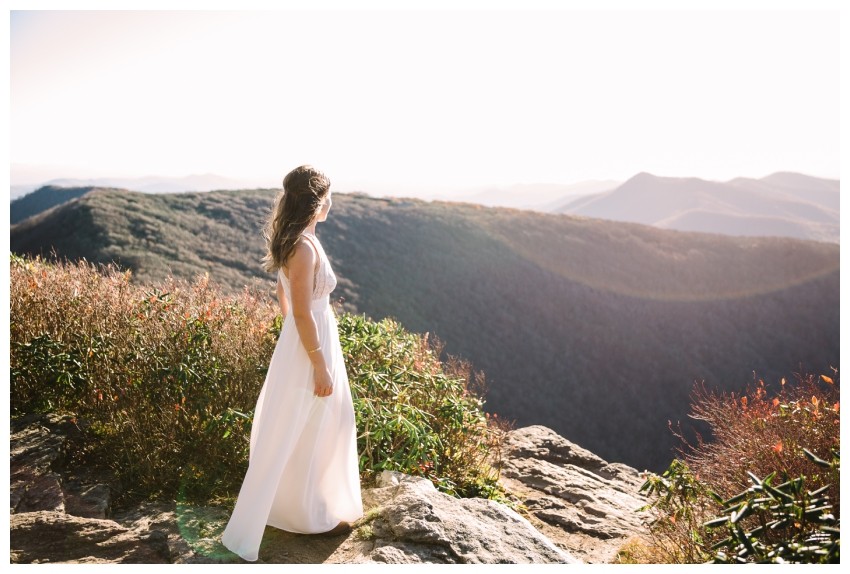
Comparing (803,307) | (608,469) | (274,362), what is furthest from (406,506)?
(803,307)

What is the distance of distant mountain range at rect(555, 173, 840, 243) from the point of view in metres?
132

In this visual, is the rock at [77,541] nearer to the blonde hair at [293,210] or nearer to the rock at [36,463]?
the rock at [36,463]

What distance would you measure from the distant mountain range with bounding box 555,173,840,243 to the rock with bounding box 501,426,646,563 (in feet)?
404

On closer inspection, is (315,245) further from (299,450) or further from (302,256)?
(299,450)

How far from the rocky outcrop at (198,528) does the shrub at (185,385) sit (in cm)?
27

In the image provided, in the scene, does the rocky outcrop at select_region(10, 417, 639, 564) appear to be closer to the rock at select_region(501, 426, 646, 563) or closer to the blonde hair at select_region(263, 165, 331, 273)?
the rock at select_region(501, 426, 646, 563)

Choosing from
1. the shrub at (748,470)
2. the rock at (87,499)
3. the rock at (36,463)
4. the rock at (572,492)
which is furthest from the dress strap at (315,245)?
the rock at (572,492)

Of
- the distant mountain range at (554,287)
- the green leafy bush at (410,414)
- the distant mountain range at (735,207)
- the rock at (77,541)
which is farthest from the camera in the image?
the distant mountain range at (735,207)

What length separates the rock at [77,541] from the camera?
294 cm

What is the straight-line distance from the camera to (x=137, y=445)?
3889 millimetres

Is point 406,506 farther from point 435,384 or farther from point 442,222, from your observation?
point 442,222

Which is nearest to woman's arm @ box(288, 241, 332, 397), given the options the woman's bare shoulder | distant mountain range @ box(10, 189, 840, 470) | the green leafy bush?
the woman's bare shoulder

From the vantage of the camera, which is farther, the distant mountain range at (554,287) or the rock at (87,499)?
the distant mountain range at (554,287)

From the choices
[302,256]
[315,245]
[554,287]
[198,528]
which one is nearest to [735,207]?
[554,287]
